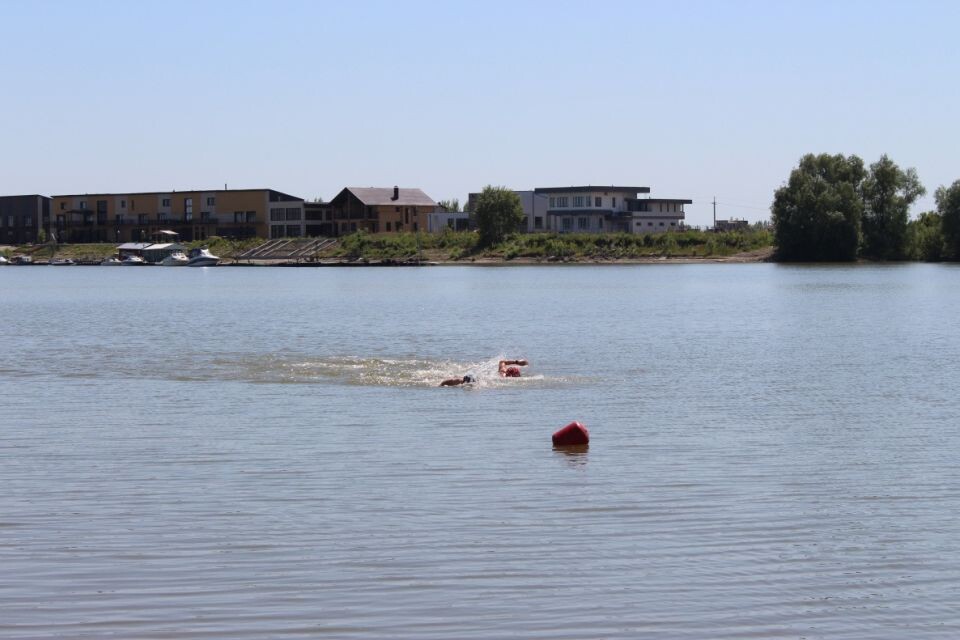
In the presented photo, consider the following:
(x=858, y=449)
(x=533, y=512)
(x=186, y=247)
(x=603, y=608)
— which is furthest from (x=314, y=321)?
(x=186, y=247)

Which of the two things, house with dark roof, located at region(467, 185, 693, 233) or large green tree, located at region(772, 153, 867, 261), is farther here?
house with dark roof, located at region(467, 185, 693, 233)

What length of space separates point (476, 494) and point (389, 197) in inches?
6268

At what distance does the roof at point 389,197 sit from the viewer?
17062 centimetres

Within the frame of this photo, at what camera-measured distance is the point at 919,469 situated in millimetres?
17969

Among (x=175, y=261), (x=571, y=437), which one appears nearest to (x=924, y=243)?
(x=175, y=261)

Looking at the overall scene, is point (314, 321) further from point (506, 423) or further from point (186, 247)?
point (186, 247)

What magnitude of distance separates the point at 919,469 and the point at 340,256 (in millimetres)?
145113

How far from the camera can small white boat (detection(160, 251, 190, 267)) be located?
165 meters

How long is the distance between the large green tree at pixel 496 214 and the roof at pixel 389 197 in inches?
848

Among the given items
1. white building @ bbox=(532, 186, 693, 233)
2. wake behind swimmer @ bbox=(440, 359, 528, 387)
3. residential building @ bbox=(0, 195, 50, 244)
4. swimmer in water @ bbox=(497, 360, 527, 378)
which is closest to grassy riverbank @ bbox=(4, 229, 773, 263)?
white building @ bbox=(532, 186, 693, 233)

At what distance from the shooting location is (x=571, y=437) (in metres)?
19.8

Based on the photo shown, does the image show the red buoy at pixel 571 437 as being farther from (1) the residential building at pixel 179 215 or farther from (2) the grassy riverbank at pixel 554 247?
(1) the residential building at pixel 179 215

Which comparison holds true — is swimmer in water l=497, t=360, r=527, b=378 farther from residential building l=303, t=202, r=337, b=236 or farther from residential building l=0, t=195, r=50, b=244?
residential building l=0, t=195, r=50, b=244

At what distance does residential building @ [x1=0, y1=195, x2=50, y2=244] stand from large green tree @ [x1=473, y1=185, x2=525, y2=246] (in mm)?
77239
